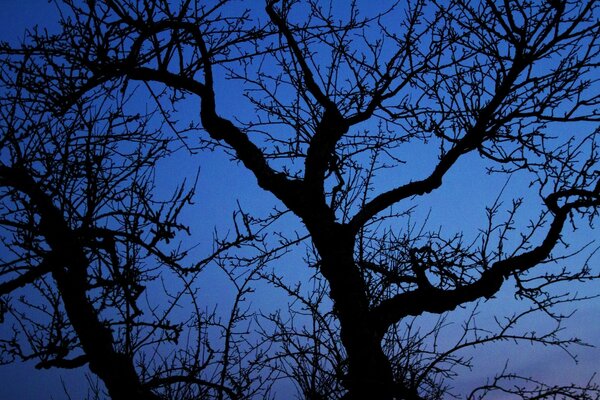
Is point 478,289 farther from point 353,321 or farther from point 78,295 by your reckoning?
point 78,295

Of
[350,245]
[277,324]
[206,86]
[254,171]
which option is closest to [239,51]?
[206,86]

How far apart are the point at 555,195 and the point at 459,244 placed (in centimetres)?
107

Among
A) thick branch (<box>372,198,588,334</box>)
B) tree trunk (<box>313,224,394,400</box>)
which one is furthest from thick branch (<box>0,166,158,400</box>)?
thick branch (<box>372,198,588,334</box>)

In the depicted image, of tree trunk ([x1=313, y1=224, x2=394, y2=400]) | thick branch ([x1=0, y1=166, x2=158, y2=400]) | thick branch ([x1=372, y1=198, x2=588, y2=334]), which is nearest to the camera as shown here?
thick branch ([x1=0, y1=166, x2=158, y2=400])

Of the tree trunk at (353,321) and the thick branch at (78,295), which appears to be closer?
the thick branch at (78,295)

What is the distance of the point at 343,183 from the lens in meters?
6.36

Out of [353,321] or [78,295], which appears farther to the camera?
[353,321]

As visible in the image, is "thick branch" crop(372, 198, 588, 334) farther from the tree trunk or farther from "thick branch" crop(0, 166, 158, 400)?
"thick branch" crop(0, 166, 158, 400)

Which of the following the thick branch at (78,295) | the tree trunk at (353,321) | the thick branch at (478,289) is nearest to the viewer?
the thick branch at (78,295)

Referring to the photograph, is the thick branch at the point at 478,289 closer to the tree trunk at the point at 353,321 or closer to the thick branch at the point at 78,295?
the tree trunk at the point at 353,321

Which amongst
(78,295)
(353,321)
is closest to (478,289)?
(353,321)

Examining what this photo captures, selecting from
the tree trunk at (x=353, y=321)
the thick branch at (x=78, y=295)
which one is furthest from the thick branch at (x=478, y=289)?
the thick branch at (x=78, y=295)

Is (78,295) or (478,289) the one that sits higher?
(78,295)

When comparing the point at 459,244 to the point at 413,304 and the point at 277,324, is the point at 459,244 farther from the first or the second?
the point at 277,324
